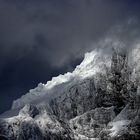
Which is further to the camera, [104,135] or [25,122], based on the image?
[25,122]

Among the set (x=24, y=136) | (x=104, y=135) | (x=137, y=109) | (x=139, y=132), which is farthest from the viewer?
(x=24, y=136)

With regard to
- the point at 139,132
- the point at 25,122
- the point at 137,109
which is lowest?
the point at 139,132

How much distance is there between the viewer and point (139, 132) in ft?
509

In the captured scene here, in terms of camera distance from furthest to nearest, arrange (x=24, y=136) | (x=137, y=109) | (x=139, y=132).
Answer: (x=24, y=136) → (x=137, y=109) → (x=139, y=132)

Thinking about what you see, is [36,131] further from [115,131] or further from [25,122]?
[115,131]

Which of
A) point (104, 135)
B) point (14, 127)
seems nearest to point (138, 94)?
point (104, 135)

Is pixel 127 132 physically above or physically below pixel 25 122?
below

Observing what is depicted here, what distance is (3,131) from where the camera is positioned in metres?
194

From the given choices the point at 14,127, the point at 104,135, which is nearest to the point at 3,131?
the point at 14,127

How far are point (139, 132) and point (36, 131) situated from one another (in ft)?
172

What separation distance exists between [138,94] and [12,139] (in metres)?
49.9

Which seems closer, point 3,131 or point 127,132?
point 127,132

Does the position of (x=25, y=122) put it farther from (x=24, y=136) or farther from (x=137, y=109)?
(x=137, y=109)

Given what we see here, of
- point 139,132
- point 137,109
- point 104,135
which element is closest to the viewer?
point 139,132
